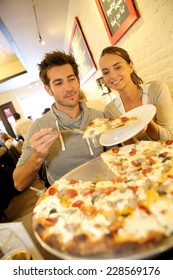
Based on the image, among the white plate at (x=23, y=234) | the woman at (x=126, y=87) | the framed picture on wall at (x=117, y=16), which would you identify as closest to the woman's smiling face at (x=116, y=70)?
the woman at (x=126, y=87)

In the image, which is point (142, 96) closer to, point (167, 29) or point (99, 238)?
point (167, 29)

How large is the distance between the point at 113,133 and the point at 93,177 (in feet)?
0.94

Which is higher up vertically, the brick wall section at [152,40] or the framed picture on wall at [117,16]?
the framed picture on wall at [117,16]

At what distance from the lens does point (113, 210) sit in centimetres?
75

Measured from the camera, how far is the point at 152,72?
2.25m

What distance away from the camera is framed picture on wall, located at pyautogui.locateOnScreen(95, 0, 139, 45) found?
2.14 metres

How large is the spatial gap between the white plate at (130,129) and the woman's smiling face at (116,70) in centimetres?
67

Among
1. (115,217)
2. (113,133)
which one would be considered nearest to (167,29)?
(113,133)

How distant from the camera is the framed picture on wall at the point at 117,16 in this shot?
2139mm

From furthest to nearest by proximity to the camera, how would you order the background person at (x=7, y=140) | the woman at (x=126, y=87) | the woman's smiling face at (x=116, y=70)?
the background person at (x=7, y=140) → the woman's smiling face at (x=116, y=70) → the woman at (x=126, y=87)

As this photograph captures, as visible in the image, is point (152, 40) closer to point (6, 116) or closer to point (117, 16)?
point (117, 16)

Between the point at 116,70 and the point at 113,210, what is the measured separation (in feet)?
4.65

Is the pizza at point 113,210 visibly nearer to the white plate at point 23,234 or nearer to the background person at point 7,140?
the white plate at point 23,234

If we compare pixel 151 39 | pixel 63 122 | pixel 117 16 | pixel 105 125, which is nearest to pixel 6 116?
pixel 117 16
